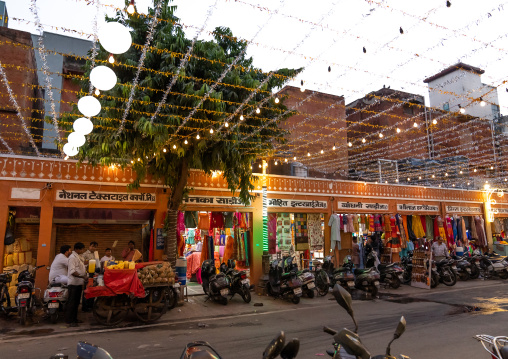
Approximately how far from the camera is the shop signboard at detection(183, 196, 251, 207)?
12070 millimetres

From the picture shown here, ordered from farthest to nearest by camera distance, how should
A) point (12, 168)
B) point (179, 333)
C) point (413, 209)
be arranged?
point (413, 209) < point (12, 168) < point (179, 333)

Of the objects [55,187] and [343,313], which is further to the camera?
[55,187]

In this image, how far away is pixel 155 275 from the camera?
324 inches

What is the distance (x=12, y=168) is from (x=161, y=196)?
4226 millimetres

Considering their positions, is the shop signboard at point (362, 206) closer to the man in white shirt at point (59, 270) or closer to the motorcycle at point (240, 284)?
the motorcycle at point (240, 284)

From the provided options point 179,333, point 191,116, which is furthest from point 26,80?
point 179,333

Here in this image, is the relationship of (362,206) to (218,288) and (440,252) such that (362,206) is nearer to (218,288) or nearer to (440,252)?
(440,252)

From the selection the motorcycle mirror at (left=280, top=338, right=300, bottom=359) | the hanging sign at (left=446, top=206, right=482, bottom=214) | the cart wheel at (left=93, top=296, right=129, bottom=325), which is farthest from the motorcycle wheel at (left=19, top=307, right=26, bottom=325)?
the hanging sign at (left=446, top=206, right=482, bottom=214)

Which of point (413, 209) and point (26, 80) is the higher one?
point (26, 80)

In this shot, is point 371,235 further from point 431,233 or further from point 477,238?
point 477,238

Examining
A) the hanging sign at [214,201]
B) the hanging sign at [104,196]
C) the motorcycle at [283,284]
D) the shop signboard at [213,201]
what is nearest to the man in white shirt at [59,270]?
the hanging sign at [104,196]

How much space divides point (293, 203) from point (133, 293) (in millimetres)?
7894

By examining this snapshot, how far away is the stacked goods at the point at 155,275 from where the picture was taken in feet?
26.4

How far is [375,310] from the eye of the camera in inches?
359
